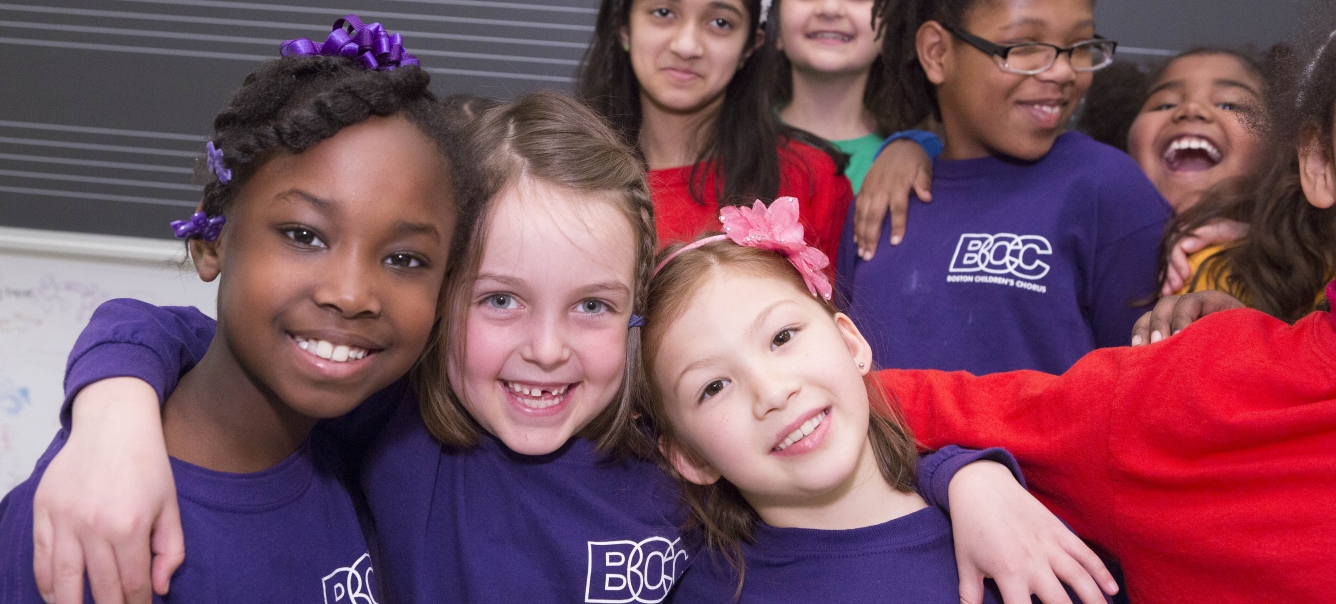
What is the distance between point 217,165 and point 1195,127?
2.21 meters

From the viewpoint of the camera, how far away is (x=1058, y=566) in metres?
1.31

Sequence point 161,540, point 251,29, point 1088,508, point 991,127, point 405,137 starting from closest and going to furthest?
1. point 161,540
2. point 405,137
3. point 1088,508
4. point 991,127
5. point 251,29

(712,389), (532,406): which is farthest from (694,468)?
(532,406)

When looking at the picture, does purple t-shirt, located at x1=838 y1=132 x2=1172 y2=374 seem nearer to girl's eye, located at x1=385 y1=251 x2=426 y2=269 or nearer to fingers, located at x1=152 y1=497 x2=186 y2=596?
girl's eye, located at x1=385 y1=251 x2=426 y2=269

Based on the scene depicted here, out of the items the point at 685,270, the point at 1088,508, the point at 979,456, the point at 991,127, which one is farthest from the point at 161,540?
the point at 991,127

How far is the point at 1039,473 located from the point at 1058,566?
179mm

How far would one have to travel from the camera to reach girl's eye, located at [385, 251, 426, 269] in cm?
124

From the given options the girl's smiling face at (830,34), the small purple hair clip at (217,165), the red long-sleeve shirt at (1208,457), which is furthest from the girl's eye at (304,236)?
the girl's smiling face at (830,34)

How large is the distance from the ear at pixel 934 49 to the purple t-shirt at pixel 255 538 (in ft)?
5.37

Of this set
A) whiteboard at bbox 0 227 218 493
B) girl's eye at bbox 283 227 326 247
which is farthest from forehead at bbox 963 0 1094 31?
whiteboard at bbox 0 227 218 493

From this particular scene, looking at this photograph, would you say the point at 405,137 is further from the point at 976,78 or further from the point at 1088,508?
the point at 976,78

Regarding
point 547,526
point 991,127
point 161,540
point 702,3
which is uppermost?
point 702,3

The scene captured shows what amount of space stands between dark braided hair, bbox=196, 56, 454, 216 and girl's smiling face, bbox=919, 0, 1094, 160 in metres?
1.31

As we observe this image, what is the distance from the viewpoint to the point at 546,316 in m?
1.41
